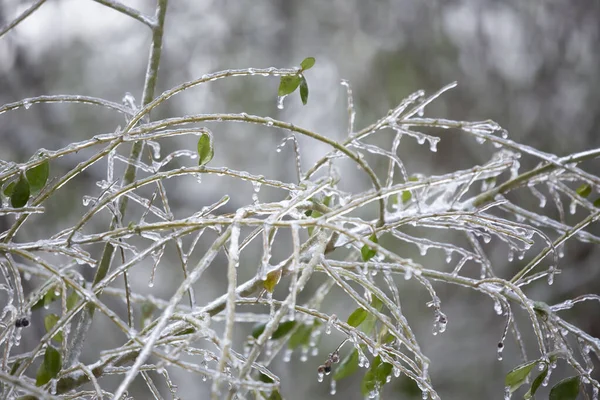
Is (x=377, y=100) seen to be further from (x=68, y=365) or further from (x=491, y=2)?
(x=68, y=365)

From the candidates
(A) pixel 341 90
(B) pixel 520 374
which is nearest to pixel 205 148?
(B) pixel 520 374

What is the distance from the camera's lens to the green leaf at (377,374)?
554 millimetres

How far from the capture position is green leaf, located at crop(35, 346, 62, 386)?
0.49 meters

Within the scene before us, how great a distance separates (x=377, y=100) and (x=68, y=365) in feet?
7.08

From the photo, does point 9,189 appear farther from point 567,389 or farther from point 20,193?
point 567,389

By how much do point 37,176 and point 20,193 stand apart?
0.09 feet

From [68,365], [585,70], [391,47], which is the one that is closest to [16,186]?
[68,365]

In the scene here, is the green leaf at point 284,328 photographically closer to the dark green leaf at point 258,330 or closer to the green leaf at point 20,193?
the dark green leaf at point 258,330

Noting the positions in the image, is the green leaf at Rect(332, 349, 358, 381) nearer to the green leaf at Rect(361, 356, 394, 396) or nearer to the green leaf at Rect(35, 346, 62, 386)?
the green leaf at Rect(361, 356, 394, 396)

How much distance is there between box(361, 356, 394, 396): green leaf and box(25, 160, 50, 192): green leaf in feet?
1.15

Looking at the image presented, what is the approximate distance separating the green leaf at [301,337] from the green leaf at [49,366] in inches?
8.1

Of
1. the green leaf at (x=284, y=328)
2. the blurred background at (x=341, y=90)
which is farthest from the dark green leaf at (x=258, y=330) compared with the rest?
the blurred background at (x=341, y=90)

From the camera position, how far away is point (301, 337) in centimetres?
59

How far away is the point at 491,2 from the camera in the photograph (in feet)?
8.30
